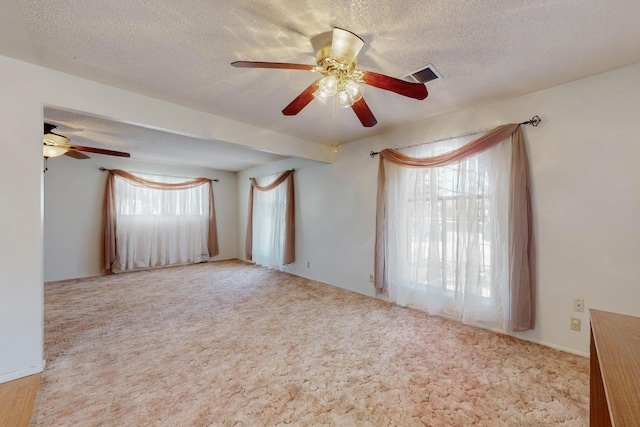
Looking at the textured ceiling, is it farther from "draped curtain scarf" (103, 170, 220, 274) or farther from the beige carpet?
"draped curtain scarf" (103, 170, 220, 274)

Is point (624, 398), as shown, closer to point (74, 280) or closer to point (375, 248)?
point (375, 248)

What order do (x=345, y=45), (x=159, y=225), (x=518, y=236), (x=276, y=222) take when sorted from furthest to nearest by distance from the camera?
(x=159, y=225), (x=276, y=222), (x=518, y=236), (x=345, y=45)

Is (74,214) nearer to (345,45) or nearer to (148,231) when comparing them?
(148,231)

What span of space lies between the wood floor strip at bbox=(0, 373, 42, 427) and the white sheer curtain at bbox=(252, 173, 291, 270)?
12.0 feet

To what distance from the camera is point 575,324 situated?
2176 millimetres

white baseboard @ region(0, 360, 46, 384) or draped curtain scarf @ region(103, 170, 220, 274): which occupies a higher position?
draped curtain scarf @ region(103, 170, 220, 274)

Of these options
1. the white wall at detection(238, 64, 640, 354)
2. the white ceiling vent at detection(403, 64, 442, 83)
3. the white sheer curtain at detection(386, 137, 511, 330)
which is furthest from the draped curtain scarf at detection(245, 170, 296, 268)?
the white ceiling vent at detection(403, 64, 442, 83)

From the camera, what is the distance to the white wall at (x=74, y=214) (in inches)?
175

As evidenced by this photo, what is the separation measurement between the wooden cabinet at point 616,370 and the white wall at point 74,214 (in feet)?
21.5

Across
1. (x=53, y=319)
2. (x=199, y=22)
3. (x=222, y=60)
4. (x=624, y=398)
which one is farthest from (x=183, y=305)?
(x=624, y=398)

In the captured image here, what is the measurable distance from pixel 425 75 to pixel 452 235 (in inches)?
66.2

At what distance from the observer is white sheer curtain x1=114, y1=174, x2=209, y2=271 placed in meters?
5.12

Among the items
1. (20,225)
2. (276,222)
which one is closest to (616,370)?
(20,225)

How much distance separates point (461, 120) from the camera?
2.83 meters
